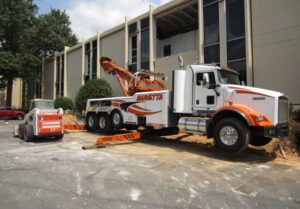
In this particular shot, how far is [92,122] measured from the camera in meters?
17.3

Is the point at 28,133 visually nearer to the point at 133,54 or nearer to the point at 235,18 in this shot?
the point at 235,18

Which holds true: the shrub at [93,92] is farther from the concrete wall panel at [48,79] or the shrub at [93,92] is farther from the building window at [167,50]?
the concrete wall panel at [48,79]

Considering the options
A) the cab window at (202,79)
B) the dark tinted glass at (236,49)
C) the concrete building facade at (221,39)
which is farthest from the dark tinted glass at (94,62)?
the cab window at (202,79)

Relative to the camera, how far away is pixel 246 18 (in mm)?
17859

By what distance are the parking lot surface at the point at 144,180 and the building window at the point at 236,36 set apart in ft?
29.3

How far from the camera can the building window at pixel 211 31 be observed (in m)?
19.8

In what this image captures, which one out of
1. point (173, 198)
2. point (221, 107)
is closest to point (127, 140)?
point (221, 107)

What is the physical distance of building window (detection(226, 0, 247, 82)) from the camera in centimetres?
1820

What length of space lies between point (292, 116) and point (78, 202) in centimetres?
1220

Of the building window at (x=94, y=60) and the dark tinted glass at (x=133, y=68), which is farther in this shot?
the building window at (x=94, y=60)

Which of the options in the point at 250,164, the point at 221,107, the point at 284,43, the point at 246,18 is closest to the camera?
the point at 250,164

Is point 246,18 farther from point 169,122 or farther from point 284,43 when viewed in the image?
point 169,122

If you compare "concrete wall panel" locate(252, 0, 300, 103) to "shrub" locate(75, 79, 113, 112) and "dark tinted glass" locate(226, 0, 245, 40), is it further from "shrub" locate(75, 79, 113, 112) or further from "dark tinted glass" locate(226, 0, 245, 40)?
"shrub" locate(75, 79, 113, 112)

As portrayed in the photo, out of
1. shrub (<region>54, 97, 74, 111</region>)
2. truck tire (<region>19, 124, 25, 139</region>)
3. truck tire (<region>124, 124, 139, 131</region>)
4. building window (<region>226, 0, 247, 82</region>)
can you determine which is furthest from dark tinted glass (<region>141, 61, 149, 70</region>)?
truck tire (<region>19, 124, 25, 139</region>)
